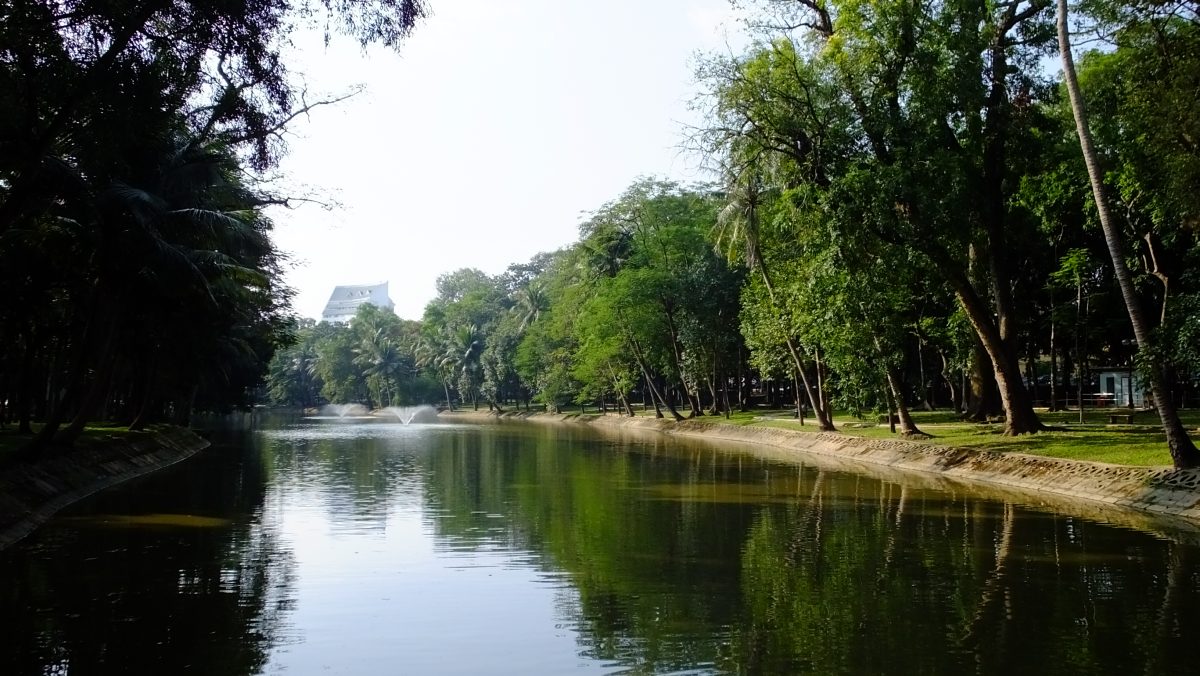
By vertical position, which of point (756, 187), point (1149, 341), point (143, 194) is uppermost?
point (756, 187)

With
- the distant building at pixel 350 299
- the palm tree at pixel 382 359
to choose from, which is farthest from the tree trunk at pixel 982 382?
the distant building at pixel 350 299

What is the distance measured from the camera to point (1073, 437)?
90.0 feet

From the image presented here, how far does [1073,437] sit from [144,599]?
81.7 feet

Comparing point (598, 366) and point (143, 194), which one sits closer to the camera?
point (143, 194)

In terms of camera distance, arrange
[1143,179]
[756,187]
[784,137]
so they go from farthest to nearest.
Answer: [756,187] → [784,137] → [1143,179]

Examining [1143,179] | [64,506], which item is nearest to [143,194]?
[64,506]

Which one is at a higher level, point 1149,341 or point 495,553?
point 1149,341

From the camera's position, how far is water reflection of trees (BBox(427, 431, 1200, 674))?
30.8 feet

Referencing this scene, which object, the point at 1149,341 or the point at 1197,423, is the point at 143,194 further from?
the point at 1197,423

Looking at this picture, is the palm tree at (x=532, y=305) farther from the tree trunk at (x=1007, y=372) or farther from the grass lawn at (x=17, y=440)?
the tree trunk at (x=1007, y=372)

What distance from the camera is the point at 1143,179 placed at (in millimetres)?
25375

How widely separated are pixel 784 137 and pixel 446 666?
2454 cm

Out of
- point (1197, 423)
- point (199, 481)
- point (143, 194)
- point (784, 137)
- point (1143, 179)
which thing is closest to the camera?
point (143, 194)

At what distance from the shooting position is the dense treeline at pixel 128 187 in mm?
13648
